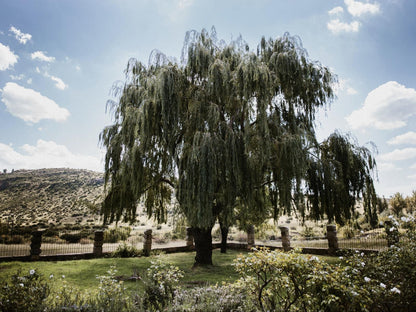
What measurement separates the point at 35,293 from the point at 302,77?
937 centimetres

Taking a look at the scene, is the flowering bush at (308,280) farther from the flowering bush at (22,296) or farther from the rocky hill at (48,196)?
the rocky hill at (48,196)

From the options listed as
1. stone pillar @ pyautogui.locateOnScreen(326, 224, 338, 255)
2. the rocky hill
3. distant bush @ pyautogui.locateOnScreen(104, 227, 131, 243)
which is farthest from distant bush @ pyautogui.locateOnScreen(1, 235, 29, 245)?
stone pillar @ pyautogui.locateOnScreen(326, 224, 338, 255)

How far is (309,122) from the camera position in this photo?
9.45 meters

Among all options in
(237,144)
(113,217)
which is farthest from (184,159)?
(113,217)

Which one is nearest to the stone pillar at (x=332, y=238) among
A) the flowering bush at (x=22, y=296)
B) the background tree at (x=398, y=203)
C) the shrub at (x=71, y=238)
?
the flowering bush at (x=22, y=296)

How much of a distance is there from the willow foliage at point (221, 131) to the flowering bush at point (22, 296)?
13.5 feet

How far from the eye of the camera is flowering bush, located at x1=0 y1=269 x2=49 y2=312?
338 cm

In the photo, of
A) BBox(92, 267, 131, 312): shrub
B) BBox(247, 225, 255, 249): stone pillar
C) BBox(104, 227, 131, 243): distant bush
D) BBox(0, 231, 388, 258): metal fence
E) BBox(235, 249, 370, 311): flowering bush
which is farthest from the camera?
BBox(104, 227, 131, 243): distant bush

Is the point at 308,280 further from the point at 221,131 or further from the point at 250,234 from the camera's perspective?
the point at 250,234

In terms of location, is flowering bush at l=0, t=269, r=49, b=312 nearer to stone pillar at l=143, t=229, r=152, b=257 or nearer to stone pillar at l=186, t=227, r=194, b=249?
stone pillar at l=143, t=229, r=152, b=257

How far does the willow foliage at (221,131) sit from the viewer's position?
750cm

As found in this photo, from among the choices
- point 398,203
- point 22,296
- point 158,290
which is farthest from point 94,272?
point 398,203

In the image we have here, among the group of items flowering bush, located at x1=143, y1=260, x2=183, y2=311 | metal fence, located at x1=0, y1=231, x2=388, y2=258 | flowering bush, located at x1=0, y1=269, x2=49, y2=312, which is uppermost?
flowering bush, located at x1=0, y1=269, x2=49, y2=312

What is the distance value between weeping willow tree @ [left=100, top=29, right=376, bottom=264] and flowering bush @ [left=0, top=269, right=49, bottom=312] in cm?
411
